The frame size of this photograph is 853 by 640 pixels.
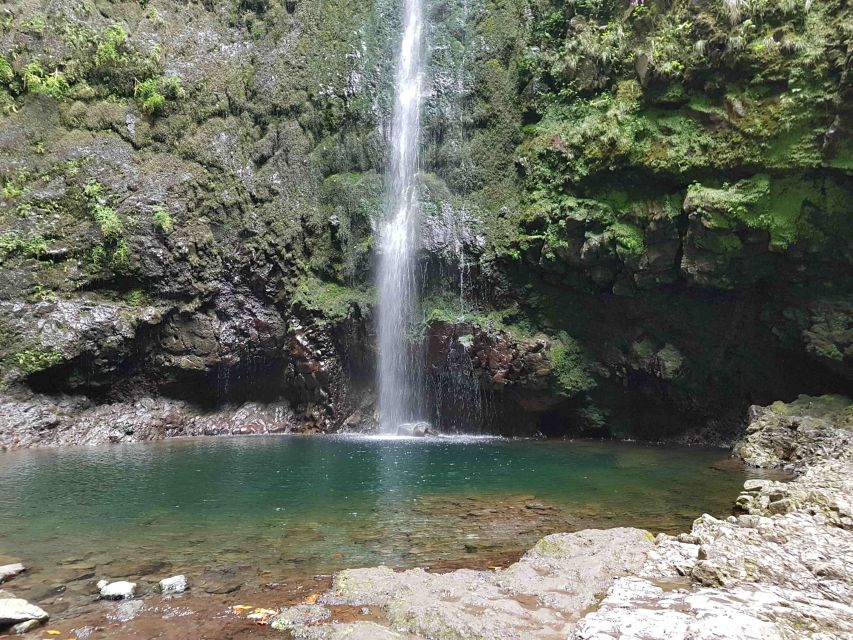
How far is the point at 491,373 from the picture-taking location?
18906 millimetres

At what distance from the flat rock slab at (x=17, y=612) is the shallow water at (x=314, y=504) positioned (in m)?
0.94

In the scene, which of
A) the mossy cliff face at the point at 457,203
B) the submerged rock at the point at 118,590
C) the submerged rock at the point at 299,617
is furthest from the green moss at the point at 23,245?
the submerged rock at the point at 299,617

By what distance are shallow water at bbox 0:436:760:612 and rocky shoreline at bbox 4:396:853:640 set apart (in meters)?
0.94

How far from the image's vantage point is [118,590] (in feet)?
17.6

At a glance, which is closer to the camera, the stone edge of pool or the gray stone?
the stone edge of pool

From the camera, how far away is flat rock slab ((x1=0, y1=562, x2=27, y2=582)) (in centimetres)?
580

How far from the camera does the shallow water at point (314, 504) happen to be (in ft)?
21.5

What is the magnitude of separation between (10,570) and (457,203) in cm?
1696

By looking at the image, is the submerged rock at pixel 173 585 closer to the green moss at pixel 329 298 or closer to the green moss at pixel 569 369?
the green moss at pixel 569 369

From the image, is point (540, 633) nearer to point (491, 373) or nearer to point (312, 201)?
point (491, 373)

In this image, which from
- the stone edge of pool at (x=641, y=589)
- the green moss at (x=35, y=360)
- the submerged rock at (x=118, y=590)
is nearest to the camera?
the stone edge of pool at (x=641, y=589)

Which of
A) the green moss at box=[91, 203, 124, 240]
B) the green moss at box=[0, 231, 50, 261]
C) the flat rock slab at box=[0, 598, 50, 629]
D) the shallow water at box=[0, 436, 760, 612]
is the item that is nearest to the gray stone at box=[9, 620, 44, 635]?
the flat rock slab at box=[0, 598, 50, 629]

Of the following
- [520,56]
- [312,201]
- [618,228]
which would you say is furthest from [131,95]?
[618,228]

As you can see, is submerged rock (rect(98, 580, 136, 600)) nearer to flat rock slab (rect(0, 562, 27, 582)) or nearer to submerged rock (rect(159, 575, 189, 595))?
submerged rock (rect(159, 575, 189, 595))
